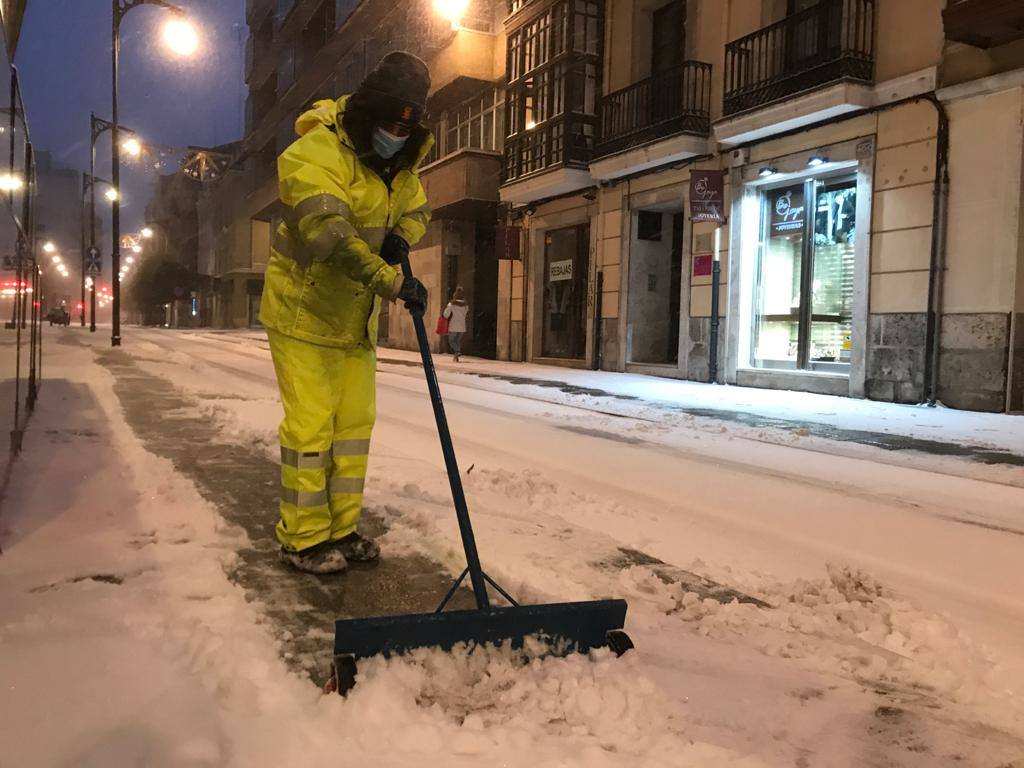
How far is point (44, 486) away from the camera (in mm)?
4367

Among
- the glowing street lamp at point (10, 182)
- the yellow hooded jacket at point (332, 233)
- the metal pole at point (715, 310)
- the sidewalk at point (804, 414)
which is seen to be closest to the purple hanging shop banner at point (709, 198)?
the metal pole at point (715, 310)

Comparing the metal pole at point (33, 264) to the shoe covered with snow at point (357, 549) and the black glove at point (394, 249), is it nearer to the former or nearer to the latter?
the black glove at point (394, 249)

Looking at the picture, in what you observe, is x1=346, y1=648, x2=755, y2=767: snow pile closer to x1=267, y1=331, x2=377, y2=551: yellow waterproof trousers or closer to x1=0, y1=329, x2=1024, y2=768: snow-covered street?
x1=0, y1=329, x2=1024, y2=768: snow-covered street

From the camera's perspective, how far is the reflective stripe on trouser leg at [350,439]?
3152 millimetres

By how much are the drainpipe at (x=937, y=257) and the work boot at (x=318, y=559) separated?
9.59 m

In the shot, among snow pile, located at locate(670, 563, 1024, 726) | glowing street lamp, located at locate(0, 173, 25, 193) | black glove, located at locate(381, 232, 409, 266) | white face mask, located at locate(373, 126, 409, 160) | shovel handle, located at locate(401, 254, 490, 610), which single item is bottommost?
snow pile, located at locate(670, 563, 1024, 726)

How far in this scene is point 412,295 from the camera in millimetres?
2729

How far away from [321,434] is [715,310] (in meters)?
12.0

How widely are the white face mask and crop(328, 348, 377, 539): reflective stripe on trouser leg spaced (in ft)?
2.57

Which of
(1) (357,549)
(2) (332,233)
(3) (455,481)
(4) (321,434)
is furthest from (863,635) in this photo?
(2) (332,233)

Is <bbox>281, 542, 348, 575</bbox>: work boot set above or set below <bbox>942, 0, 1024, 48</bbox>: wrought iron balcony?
below

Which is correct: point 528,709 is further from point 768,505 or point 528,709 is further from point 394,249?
point 768,505

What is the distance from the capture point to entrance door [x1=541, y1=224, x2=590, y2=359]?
18.3 metres

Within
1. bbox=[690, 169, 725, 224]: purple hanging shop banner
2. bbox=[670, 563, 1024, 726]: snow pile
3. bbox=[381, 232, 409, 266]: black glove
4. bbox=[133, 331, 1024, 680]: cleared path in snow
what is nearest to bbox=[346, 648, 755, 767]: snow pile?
bbox=[670, 563, 1024, 726]: snow pile
